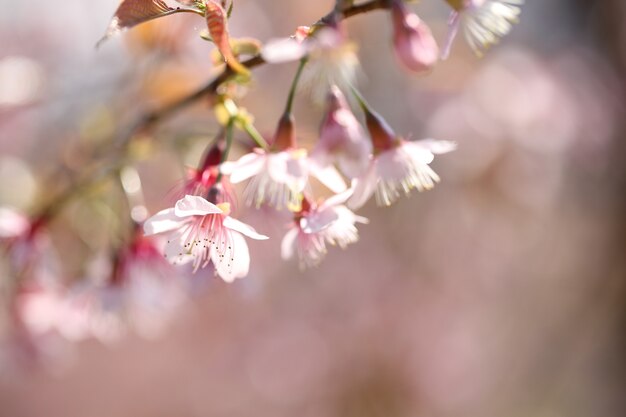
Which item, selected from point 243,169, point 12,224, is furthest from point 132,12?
point 12,224

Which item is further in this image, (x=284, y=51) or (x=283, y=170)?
(x=283, y=170)

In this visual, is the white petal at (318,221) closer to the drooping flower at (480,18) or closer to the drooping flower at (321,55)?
the drooping flower at (321,55)

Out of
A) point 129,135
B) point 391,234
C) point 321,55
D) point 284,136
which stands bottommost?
point 391,234

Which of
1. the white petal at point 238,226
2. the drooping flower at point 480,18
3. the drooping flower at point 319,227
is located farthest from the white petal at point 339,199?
the drooping flower at point 480,18

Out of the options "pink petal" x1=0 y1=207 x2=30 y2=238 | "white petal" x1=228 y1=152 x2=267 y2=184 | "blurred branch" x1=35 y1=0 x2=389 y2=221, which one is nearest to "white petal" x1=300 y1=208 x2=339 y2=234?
"white petal" x1=228 y1=152 x2=267 y2=184

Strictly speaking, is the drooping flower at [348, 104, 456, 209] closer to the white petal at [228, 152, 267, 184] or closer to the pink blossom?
the pink blossom

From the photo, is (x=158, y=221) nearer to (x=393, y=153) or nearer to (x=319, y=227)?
(x=319, y=227)
